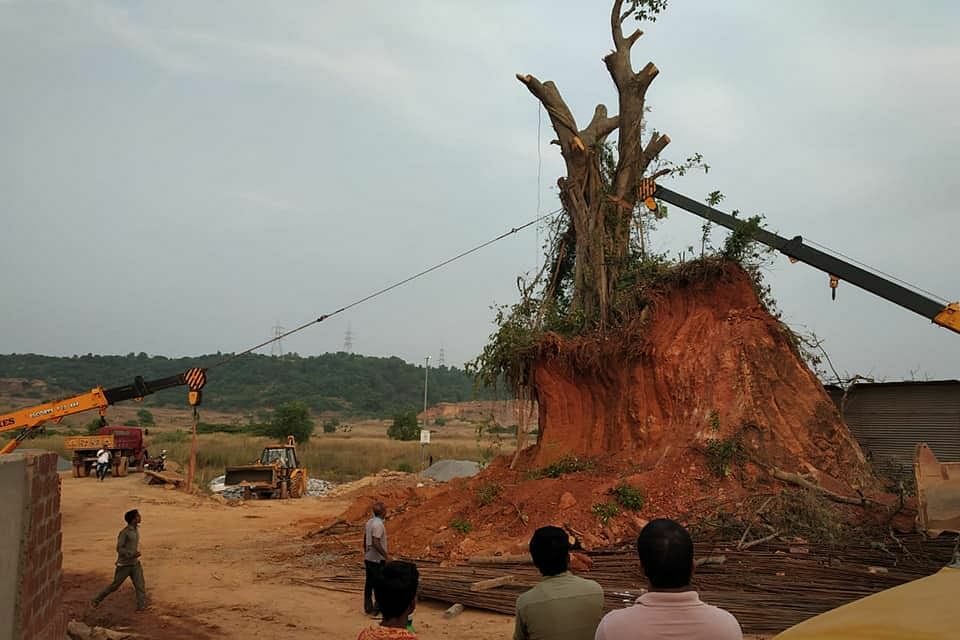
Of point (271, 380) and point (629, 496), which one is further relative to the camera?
point (271, 380)

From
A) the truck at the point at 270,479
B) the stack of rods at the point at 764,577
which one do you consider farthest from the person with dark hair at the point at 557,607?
the truck at the point at 270,479

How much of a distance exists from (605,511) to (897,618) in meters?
8.61

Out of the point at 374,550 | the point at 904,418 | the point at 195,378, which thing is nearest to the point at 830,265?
the point at 904,418

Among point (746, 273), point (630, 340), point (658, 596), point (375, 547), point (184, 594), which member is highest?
point (746, 273)

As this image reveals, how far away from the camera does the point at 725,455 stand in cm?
1151

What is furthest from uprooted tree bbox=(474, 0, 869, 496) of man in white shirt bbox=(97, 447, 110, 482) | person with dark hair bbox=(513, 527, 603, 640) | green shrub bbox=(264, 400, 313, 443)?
green shrub bbox=(264, 400, 313, 443)

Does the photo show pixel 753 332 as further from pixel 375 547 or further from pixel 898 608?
pixel 898 608

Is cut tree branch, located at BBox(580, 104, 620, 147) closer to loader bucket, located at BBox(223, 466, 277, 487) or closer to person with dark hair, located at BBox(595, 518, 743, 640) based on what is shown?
person with dark hair, located at BBox(595, 518, 743, 640)

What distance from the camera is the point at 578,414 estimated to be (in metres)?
14.2

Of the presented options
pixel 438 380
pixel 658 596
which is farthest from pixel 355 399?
pixel 658 596

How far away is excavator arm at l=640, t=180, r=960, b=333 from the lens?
14.6 meters

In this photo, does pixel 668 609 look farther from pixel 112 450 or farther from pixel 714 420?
pixel 112 450

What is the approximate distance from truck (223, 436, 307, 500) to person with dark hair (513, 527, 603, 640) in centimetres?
2496

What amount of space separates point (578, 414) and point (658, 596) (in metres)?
11.6
